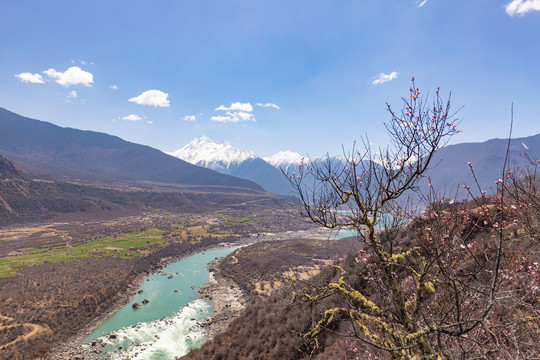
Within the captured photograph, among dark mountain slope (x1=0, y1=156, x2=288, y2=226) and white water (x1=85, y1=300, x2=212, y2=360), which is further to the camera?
dark mountain slope (x1=0, y1=156, x2=288, y2=226)

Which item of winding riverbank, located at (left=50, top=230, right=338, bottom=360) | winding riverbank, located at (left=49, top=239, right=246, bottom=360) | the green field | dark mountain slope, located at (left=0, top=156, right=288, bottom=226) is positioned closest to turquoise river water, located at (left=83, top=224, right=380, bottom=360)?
winding riverbank, located at (left=49, top=239, right=246, bottom=360)

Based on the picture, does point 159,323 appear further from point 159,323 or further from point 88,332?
point 88,332

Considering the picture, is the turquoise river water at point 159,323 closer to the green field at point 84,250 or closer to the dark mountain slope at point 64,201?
the green field at point 84,250

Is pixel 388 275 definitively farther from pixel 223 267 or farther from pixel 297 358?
pixel 223 267

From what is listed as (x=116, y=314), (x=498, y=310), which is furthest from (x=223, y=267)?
(x=498, y=310)

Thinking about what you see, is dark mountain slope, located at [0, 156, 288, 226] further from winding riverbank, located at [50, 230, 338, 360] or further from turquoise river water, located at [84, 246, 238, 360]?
turquoise river water, located at [84, 246, 238, 360]

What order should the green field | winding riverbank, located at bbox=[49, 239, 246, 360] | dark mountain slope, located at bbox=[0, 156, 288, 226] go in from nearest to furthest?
1. winding riverbank, located at bbox=[49, 239, 246, 360]
2. the green field
3. dark mountain slope, located at bbox=[0, 156, 288, 226]

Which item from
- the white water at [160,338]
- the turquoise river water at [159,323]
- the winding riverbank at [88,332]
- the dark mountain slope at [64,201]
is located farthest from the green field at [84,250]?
the dark mountain slope at [64,201]

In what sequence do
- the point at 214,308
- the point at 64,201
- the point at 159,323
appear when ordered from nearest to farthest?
1. the point at 159,323
2. the point at 214,308
3. the point at 64,201

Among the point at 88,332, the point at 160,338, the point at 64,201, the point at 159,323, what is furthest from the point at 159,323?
the point at 64,201
